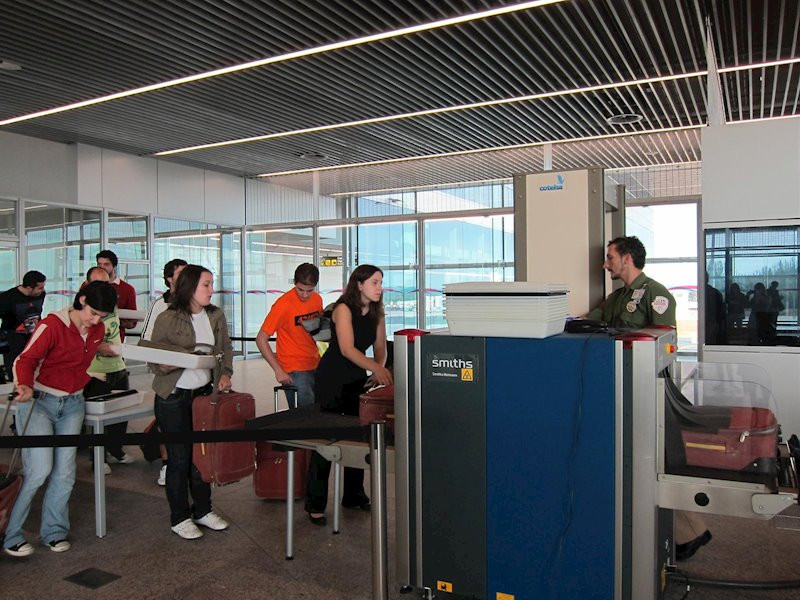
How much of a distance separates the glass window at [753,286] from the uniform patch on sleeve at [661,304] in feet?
4.03

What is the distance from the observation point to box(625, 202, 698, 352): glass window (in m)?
9.05

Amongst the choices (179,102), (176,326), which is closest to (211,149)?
(179,102)

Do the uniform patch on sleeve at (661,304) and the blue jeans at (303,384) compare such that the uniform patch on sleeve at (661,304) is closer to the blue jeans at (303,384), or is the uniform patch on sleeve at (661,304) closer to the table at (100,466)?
the blue jeans at (303,384)

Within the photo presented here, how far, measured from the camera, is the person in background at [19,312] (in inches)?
258

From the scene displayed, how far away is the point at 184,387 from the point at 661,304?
2.63m

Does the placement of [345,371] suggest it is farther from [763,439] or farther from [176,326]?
[763,439]

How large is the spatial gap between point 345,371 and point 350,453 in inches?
42.5

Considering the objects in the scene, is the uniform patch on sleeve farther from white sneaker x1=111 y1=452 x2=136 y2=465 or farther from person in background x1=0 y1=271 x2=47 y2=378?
person in background x1=0 y1=271 x2=47 y2=378

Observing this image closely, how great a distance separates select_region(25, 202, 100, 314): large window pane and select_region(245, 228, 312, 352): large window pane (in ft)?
11.0

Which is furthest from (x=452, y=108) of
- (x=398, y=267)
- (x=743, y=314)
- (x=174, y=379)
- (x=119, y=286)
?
(x=174, y=379)

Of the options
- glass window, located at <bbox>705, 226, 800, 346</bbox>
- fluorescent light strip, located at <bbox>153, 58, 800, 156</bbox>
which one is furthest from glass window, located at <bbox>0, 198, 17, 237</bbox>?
glass window, located at <bbox>705, 226, 800, 346</bbox>

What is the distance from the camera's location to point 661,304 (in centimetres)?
360

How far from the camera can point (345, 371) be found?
12.8 feet

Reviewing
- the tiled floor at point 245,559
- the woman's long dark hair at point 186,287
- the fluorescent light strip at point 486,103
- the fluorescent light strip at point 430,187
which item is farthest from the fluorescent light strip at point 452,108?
the woman's long dark hair at point 186,287
